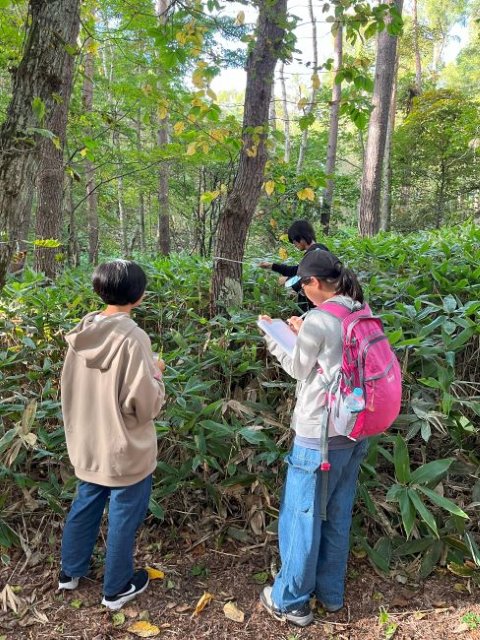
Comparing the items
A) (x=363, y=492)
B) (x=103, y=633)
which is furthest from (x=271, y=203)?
(x=103, y=633)

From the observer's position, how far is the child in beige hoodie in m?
1.88

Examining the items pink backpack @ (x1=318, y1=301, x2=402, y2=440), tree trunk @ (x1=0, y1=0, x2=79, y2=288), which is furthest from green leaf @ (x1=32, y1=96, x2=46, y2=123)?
pink backpack @ (x1=318, y1=301, x2=402, y2=440)

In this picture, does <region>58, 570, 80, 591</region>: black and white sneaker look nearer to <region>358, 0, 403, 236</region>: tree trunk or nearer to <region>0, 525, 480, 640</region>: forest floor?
<region>0, 525, 480, 640</region>: forest floor

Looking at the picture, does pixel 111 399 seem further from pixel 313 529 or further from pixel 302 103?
pixel 302 103

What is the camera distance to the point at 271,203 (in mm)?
9609

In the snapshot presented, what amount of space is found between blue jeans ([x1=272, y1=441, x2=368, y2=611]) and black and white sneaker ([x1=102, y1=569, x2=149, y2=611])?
64 cm

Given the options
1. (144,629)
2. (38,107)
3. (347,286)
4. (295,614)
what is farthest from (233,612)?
(38,107)

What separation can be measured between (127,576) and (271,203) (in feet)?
27.8

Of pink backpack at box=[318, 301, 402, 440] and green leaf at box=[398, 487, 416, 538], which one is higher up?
pink backpack at box=[318, 301, 402, 440]

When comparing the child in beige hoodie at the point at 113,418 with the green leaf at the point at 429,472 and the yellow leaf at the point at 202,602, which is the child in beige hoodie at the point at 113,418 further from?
the green leaf at the point at 429,472

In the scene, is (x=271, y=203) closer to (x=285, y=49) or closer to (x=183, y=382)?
(x=285, y=49)

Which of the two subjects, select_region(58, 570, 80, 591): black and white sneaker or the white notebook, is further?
select_region(58, 570, 80, 591): black and white sneaker

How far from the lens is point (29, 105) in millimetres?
1986

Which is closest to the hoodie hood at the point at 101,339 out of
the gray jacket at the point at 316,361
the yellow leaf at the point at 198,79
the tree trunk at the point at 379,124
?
the gray jacket at the point at 316,361
